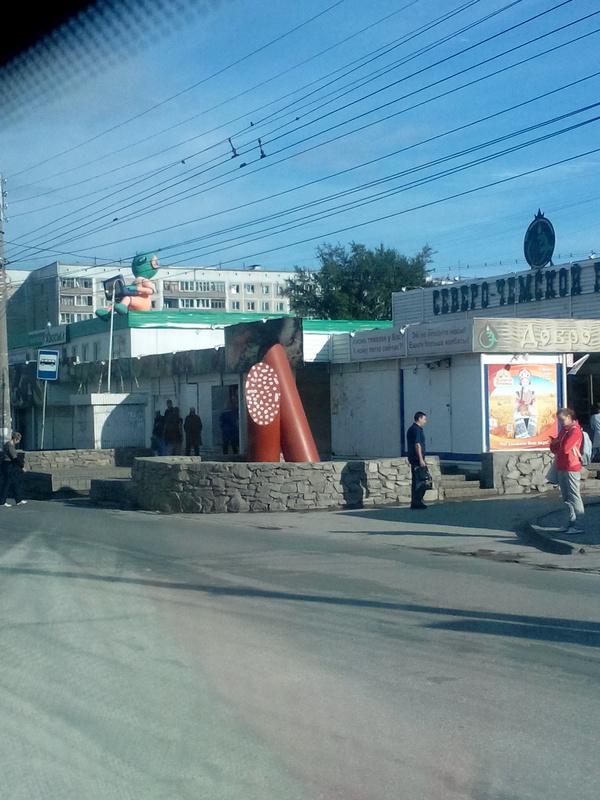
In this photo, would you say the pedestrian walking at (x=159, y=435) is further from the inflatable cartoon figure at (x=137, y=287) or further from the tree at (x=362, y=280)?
the tree at (x=362, y=280)

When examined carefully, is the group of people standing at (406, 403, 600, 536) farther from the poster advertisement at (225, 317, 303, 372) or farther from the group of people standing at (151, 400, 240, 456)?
the group of people standing at (151, 400, 240, 456)

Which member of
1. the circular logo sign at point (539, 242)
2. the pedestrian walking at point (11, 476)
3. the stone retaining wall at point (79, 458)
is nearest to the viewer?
the pedestrian walking at point (11, 476)

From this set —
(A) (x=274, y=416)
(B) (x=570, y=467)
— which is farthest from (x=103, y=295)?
(B) (x=570, y=467)

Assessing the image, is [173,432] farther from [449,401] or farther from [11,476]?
[449,401]

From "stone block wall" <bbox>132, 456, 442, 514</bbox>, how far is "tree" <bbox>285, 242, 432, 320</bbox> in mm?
50099

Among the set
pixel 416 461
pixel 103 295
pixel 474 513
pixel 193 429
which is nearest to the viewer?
pixel 474 513

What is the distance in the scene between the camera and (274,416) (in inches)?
800

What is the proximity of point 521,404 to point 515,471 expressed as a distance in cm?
206

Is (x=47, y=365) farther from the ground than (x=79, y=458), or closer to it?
farther from the ground

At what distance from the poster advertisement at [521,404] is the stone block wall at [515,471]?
1.14 meters

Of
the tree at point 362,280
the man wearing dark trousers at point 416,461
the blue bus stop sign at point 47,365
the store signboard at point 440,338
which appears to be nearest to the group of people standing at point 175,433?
the blue bus stop sign at point 47,365

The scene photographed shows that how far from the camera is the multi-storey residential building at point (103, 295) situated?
269 ft

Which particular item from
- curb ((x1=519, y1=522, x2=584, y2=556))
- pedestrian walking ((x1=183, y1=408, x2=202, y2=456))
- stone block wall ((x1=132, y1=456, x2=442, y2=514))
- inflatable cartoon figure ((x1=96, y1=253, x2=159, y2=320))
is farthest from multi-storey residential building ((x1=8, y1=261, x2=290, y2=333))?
curb ((x1=519, y1=522, x2=584, y2=556))

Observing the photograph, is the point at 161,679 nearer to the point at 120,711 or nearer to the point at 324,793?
the point at 120,711
